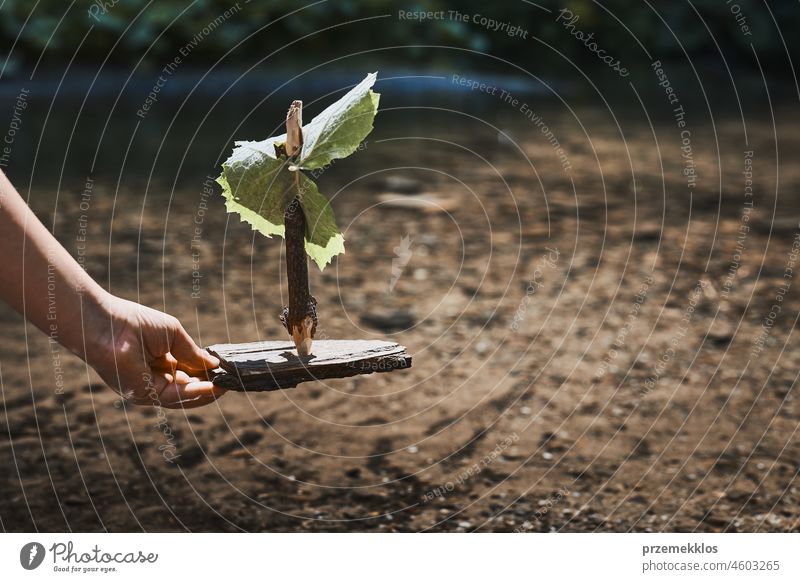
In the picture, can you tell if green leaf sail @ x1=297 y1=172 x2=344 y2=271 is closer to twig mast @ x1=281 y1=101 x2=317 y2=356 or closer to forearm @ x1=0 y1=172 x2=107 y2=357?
twig mast @ x1=281 y1=101 x2=317 y2=356

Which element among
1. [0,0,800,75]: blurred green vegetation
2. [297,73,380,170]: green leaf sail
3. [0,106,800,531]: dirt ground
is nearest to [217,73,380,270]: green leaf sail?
[297,73,380,170]: green leaf sail

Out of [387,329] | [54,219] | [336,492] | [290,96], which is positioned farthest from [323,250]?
[290,96]

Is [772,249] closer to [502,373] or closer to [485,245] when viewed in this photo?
[485,245]

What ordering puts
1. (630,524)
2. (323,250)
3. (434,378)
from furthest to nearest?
(434,378) → (630,524) → (323,250)

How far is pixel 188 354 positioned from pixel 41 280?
1.21ft

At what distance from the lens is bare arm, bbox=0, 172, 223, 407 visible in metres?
2.00

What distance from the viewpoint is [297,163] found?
204 centimetres

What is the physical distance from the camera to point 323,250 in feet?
7.10

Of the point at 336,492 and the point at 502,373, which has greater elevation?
the point at 502,373

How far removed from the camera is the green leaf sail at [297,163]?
2023mm

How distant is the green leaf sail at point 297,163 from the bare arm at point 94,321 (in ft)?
1.12

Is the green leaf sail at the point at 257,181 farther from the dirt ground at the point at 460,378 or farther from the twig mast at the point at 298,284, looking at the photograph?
the dirt ground at the point at 460,378

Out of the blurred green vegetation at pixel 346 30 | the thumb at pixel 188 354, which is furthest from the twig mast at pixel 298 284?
the blurred green vegetation at pixel 346 30

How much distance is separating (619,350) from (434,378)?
829 mm
